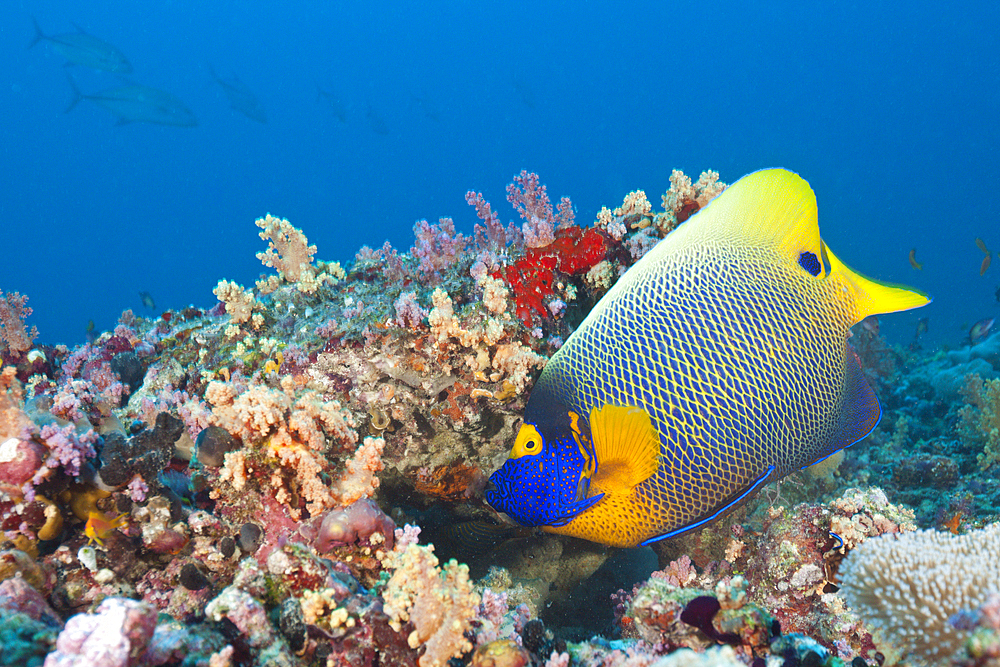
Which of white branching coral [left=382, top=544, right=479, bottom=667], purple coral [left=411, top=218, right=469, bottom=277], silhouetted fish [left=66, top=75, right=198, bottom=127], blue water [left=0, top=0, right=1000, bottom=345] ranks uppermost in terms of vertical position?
blue water [left=0, top=0, right=1000, bottom=345]

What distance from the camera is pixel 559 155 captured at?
123m

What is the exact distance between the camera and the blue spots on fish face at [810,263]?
214 cm

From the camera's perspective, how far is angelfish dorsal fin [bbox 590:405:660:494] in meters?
1.88

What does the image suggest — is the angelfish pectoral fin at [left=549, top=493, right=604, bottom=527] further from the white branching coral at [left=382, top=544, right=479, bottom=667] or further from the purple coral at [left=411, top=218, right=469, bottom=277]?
the purple coral at [left=411, top=218, right=469, bottom=277]

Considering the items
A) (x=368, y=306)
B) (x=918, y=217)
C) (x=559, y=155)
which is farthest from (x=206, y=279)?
(x=918, y=217)

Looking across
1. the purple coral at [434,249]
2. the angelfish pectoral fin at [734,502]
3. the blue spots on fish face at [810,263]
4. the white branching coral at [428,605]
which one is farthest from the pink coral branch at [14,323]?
the blue spots on fish face at [810,263]

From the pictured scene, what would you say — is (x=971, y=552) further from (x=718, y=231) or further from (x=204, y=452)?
(x=204, y=452)

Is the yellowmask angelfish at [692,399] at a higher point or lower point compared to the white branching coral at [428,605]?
higher

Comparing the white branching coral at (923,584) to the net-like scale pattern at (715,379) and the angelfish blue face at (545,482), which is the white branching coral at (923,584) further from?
the angelfish blue face at (545,482)

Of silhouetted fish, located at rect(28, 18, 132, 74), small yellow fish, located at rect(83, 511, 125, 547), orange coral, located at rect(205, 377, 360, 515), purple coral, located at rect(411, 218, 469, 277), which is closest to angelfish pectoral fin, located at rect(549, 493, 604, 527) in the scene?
orange coral, located at rect(205, 377, 360, 515)

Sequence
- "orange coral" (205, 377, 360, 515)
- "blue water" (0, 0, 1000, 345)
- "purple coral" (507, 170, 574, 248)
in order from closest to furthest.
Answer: "orange coral" (205, 377, 360, 515)
"purple coral" (507, 170, 574, 248)
"blue water" (0, 0, 1000, 345)

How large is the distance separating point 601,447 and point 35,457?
89.2 inches

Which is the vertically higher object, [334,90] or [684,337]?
[334,90]

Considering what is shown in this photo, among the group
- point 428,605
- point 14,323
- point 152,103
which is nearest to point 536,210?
point 428,605
